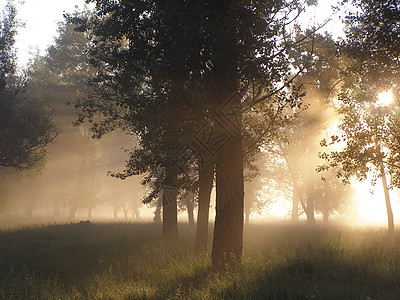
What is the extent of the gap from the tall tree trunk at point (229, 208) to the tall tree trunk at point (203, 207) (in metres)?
3.61

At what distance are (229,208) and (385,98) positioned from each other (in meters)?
9.04

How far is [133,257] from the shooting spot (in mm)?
12336

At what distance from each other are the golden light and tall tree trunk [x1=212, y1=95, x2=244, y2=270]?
722cm

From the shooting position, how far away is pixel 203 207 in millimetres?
13594

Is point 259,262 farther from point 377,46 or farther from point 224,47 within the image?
point 377,46

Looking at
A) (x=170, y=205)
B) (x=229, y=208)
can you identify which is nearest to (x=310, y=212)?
(x=170, y=205)

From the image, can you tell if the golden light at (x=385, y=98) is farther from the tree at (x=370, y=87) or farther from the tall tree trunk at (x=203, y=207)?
the tall tree trunk at (x=203, y=207)

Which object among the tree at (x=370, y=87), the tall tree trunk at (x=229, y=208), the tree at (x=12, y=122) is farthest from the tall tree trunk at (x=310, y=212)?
the tall tree trunk at (x=229, y=208)

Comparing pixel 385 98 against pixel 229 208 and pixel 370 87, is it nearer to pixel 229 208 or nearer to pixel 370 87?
pixel 370 87

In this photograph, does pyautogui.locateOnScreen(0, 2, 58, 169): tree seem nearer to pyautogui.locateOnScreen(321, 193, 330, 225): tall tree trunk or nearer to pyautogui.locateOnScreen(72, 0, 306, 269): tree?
pyautogui.locateOnScreen(72, 0, 306, 269): tree

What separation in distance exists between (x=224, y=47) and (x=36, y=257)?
10672 millimetres

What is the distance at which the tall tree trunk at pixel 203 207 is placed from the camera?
13.1 metres

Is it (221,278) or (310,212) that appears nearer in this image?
(221,278)

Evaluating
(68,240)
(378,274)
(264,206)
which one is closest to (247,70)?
(378,274)
